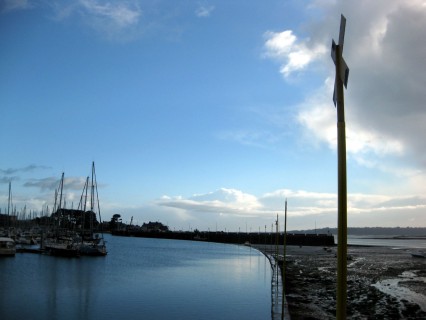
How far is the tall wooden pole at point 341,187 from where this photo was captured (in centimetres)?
479

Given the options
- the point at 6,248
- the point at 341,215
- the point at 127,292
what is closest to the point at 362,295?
the point at 127,292

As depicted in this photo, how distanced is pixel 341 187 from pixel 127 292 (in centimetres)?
3911

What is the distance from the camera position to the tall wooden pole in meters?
4.79

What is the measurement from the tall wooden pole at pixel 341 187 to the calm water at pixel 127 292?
86.2 feet

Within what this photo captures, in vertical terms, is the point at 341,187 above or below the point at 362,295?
above

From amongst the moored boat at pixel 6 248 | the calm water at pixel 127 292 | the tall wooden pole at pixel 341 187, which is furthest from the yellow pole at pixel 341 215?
the moored boat at pixel 6 248

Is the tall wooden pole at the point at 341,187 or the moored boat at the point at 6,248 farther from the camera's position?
the moored boat at the point at 6,248

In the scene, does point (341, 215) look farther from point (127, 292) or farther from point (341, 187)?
point (127, 292)

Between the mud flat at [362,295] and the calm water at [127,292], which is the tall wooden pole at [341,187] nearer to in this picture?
the mud flat at [362,295]

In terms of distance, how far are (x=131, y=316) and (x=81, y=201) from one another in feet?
187

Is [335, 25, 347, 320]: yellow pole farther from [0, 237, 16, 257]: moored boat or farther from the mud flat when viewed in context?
[0, 237, 16, 257]: moored boat

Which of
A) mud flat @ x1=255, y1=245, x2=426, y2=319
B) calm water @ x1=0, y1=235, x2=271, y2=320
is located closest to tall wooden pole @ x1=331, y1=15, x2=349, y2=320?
mud flat @ x1=255, y1=245, x2=426, y2=319

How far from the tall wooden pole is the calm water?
26.3 metres

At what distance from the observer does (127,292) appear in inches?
1607
